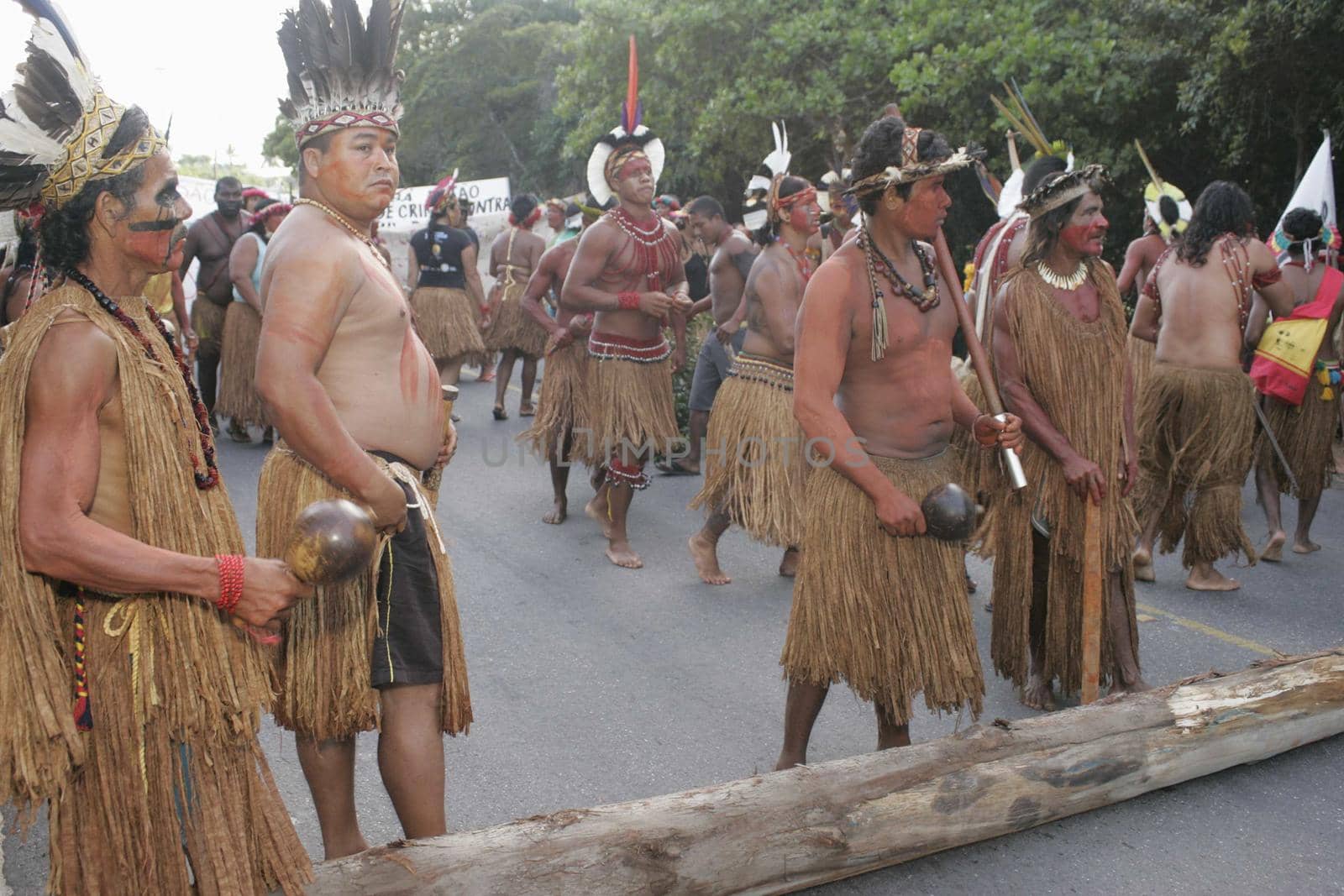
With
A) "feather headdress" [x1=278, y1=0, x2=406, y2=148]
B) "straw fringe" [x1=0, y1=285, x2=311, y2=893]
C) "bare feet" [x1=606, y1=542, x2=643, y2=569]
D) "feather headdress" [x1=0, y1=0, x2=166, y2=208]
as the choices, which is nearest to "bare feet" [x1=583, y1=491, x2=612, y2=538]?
"bare feet" [x1=606, y1=542, x2=643, y2=569]

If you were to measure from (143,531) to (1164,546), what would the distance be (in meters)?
5.15

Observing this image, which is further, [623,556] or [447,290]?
[447,290]

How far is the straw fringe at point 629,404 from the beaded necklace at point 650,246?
0.46 metres

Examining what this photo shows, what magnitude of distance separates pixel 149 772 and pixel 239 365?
7.19 metres

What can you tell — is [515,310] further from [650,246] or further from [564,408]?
[650,246]

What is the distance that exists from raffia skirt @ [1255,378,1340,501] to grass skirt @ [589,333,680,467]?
10.4 ft

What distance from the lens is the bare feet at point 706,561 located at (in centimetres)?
596

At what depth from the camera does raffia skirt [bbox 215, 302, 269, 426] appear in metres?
8.84

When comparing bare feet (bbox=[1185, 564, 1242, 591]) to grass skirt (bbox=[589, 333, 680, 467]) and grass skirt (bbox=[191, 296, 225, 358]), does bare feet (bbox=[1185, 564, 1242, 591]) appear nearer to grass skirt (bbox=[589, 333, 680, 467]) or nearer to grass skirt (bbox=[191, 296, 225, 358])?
grass skirt (bbox=[589, 333, 680, 467])

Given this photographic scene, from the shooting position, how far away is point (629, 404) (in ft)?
20.7

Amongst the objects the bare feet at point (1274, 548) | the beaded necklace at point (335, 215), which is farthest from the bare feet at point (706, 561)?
the beaded necklace at point (335, 215)

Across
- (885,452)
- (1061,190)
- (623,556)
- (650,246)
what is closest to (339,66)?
(885,452)

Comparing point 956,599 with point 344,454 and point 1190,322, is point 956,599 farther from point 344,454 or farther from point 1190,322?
point 1190,322

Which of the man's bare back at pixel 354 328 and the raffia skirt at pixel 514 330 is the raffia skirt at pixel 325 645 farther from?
the raffia skirt at pixel 514 330
